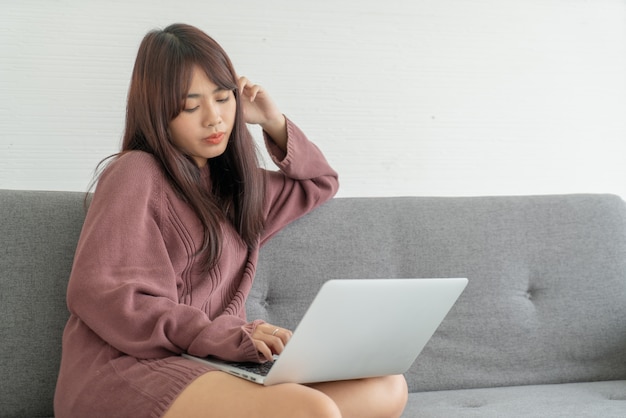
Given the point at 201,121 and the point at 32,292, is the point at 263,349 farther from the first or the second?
the point at 32,292

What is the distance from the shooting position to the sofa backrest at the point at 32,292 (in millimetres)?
1586

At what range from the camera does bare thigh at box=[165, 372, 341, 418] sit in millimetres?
1074

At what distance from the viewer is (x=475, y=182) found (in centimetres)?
246

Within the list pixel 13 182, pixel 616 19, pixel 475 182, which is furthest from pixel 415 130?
pixel 13 182

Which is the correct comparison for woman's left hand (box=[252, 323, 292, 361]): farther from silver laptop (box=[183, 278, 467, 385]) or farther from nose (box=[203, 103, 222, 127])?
nose (box=[203, 103, 222, 127])

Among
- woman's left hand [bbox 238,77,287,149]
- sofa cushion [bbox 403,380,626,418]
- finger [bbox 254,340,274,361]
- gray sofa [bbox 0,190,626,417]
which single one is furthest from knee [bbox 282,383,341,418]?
woman's left hand [bbox 238,77,287,149]

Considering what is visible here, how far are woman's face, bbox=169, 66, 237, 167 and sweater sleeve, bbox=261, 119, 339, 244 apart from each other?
27cm

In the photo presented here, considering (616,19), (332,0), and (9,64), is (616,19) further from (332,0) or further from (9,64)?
(9,64)

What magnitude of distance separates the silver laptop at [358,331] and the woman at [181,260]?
1.5 inches

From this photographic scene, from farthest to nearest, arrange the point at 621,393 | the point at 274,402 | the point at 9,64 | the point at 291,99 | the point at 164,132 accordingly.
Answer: the point at 291,99
the point at 9,64
the point at 621,393
the point at 164,132
the point at 274,402

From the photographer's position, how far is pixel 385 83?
2.39 meters

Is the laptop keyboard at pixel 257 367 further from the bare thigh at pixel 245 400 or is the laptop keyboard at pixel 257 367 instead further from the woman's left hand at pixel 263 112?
the woman's left hand at pixel 263 112

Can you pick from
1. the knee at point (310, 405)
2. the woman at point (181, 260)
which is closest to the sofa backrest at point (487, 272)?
the woman at point (181, 260)

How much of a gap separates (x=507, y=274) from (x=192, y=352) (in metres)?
0.91
